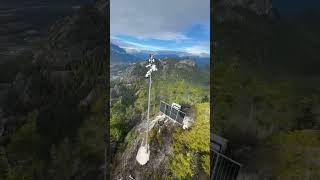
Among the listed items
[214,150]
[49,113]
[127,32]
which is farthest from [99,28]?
[214,150]

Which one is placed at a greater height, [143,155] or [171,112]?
[171,112]

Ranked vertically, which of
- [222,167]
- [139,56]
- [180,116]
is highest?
[139,56]

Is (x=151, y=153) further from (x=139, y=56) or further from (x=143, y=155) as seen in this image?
(x=139, y=56)

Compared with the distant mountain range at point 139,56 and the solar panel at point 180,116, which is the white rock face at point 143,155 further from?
the distant mountain range at point 139,56

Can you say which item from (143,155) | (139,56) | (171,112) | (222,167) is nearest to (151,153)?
(143,155)

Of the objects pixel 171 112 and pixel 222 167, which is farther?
pixel 171 112

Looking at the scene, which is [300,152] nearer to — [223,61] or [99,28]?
[223,61]
